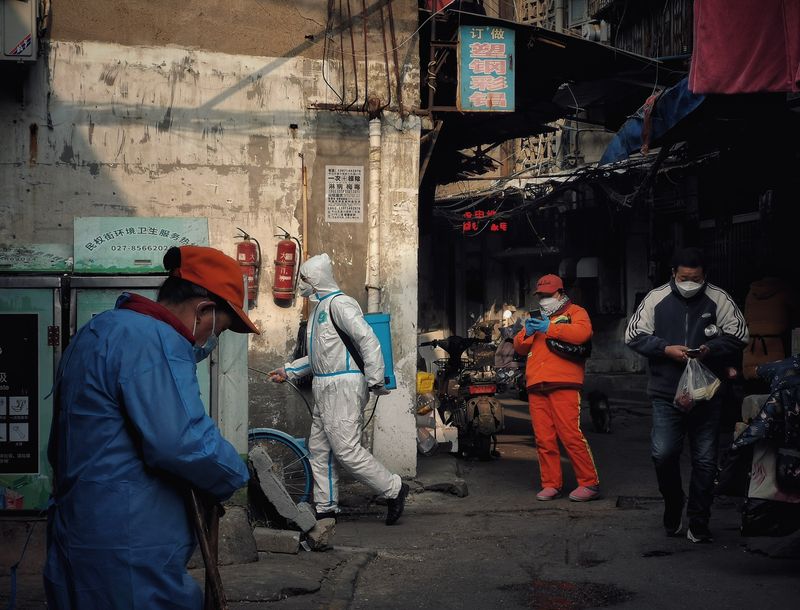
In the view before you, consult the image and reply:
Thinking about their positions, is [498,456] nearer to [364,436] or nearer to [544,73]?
[364,436]

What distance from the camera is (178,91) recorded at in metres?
9.80

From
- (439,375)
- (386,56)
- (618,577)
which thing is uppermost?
(386,56)

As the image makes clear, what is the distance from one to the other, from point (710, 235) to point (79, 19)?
10727 mm

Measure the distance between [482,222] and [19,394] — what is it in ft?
61.1

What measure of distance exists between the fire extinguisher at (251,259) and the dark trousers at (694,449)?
13.4 ft

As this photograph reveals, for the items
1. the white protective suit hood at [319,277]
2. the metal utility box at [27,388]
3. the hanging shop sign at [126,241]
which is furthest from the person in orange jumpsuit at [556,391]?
the metal utility box at [27,388]

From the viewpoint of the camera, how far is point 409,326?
32.8ft

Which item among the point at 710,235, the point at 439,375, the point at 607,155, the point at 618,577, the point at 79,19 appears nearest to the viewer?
the point at 618,577

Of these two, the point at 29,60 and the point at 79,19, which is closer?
the point at 29,60

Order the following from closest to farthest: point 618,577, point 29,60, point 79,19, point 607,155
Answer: point 618,577 < point 29,60 < point 79,19 < point 607,155

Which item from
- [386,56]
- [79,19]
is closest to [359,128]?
[386,56]

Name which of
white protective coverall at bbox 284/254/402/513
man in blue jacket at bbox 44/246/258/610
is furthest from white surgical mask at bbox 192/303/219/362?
white protective coverall at bbox 284/254/402/513

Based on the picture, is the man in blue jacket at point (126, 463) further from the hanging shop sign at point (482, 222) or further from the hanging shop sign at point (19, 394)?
the hanging shop sign at point (482, 222)

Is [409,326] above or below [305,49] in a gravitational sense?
below
